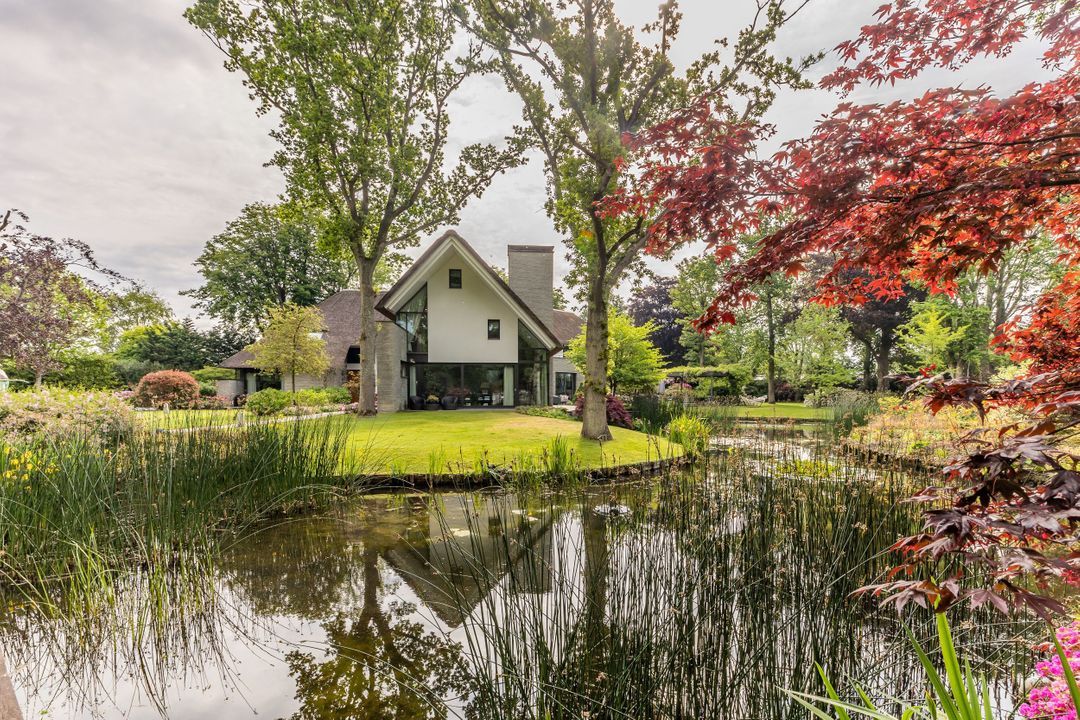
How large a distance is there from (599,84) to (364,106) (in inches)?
286

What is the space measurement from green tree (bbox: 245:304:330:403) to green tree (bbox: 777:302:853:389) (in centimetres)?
2133

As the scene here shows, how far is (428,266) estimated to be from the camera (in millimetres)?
15055

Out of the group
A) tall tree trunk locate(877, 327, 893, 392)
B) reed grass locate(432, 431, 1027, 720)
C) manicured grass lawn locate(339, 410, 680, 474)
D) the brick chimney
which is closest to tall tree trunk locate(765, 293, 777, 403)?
tall tree trunk locate(877, 327, 893, 392)

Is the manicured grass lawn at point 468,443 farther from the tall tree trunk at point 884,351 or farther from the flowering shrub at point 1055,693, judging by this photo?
the tall tree trunk at point 884,351

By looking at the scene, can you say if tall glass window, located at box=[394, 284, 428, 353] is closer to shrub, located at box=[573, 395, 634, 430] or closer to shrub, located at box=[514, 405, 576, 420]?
shrub, located at box=[514, 405, 576, 420]

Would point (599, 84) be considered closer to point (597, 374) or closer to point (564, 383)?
point (597, 374)

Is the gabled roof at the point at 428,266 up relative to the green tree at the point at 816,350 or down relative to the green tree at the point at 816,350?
up

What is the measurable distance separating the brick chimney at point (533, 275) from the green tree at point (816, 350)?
1214cm

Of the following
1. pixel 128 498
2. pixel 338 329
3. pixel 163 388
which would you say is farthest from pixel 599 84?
pixel 338 329

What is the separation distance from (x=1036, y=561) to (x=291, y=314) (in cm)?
2018

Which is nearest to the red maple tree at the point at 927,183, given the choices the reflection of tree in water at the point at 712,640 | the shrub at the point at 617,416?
the reflection of tree in water at the point at 712,640

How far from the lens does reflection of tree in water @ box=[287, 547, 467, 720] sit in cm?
210

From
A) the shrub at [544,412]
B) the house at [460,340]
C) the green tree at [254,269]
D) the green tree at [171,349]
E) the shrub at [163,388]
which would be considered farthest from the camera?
the green tree at [254,269]

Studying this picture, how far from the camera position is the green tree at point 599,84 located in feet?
26.2
